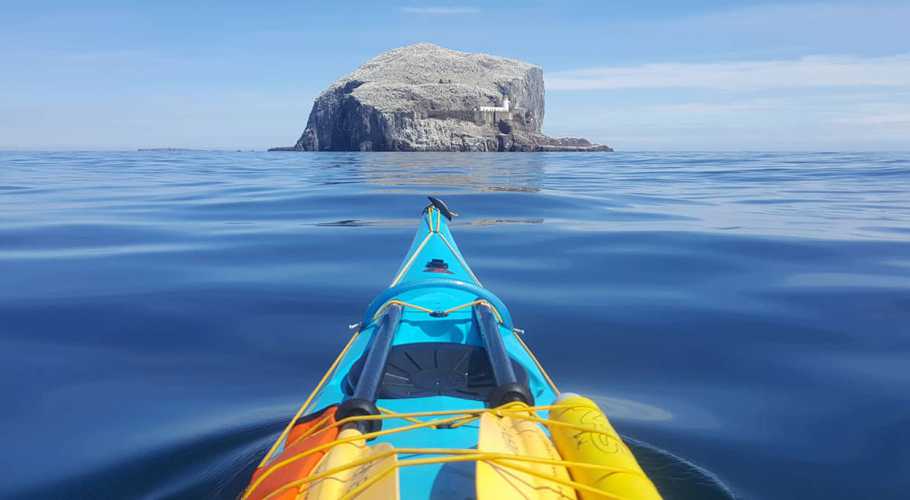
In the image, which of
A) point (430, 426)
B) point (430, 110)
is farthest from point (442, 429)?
point (430, 110)

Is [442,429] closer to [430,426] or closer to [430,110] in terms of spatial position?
[430,426]

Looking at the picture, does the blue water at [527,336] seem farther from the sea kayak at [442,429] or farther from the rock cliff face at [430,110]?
the rock cliff face at [430,110]

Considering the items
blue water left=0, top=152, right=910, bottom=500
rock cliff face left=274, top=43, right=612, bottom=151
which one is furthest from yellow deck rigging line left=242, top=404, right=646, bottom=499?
rock cliff face left=274, top=43, right=612, bottom=151

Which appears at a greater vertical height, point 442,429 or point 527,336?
point 442,429

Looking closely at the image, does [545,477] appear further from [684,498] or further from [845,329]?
[845,329]

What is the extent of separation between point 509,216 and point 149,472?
9879 mm

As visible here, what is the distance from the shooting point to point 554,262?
777cm

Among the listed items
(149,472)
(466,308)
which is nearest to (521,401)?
(466,308)

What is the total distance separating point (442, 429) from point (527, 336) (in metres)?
2.85

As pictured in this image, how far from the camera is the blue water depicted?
316 cm

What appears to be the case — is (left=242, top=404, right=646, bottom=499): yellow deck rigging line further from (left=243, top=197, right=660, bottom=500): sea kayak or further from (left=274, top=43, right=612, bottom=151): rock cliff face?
(left=274, top=43, right=612, bottom=151): rock cliff face

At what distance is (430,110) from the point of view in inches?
3666

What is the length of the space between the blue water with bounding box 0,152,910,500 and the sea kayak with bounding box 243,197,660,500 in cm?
79

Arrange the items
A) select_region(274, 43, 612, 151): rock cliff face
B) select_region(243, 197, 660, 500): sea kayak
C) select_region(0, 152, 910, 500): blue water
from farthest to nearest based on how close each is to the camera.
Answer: select_region(274, 43, 612, 151): rock cliff face → select_region(0, 152, 910, 500): blue water → select_region(243, 197, 660, 500): sea kayak
